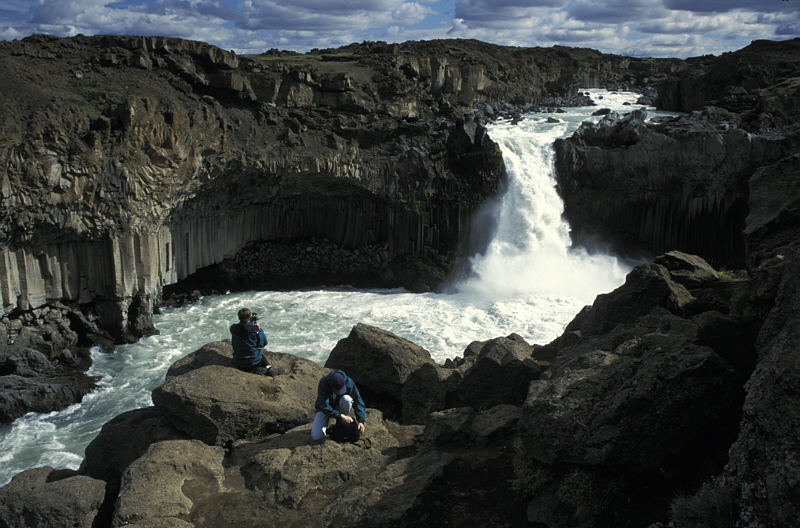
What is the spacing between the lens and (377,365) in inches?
520

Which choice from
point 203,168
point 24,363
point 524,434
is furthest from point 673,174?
point 24,363

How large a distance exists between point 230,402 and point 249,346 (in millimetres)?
1305

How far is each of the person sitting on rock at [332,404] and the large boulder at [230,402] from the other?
129cm

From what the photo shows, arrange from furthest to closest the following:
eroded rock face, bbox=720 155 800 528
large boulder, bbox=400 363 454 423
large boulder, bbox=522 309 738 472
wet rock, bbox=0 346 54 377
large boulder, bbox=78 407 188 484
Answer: wet rock, bbox=0 346 54 377, large boulder, bbox=400 363 454 423, large boulder, bbox=78 407 188 484, large boulder, bbox=522 309 738 472, eroded rock face, bbox=720 155 800 528

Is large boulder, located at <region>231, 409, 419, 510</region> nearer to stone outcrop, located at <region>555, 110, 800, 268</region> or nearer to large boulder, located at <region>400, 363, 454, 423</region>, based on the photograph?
large boulder, located at <region>400, 363, 454, 423</region>

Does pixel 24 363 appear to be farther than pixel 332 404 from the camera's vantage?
Yes

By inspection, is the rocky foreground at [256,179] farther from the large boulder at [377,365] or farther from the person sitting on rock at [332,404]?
the person sitting on rock at [332,404]

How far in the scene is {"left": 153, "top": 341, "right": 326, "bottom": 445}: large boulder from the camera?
10625mm

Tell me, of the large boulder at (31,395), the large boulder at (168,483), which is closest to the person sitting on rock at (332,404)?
the large boulder at (168,483)

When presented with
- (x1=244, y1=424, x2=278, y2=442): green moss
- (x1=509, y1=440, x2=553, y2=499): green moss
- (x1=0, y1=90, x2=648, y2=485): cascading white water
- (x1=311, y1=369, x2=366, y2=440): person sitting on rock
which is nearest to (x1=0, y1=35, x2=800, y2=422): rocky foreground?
(x1=0, y1=90, x2=648, y2=485): cascading white water

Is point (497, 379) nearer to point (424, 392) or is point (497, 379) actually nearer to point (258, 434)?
point (424, 392)

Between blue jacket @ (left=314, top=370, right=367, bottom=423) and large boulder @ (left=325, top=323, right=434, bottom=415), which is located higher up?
blue jacket @ (left=314, top=370, right=367, bottom=423)

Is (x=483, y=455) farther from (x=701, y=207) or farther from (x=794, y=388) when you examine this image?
(x=701, y=207)

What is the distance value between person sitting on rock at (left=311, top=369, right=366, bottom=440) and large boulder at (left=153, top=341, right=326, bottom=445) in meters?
1.29
